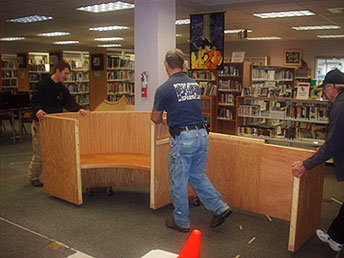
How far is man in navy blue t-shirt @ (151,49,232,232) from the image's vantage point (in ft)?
11.1

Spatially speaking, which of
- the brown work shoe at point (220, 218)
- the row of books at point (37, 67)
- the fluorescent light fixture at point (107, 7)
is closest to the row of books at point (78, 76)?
the row of books at point (37, 67)

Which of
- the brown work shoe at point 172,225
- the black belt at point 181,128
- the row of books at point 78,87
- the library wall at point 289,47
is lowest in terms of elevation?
the brown work shoe at point 172,225

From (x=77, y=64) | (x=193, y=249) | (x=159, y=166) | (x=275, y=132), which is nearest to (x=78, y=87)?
(x=77, y=64)

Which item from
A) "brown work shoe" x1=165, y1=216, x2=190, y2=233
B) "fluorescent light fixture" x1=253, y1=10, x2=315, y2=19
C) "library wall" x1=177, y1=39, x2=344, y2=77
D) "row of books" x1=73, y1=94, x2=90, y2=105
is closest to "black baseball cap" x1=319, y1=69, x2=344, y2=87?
"brown work shoe" x1=165, y1=216, x2=190, y2=233

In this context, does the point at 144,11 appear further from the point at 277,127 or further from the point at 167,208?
the point at 277,127

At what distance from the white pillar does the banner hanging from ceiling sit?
1018mm

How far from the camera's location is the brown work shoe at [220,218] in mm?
3535

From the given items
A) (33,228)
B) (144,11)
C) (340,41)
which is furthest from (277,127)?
(340,41)

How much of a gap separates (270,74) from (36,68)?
8.34m

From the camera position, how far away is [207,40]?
262 inches

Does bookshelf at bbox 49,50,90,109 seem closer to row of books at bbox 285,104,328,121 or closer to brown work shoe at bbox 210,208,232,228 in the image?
row of books at bbox 285,104,328,121

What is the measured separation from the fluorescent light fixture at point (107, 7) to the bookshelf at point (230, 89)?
112 inches

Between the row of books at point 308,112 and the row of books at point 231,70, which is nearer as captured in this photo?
the row of books at point 308,112

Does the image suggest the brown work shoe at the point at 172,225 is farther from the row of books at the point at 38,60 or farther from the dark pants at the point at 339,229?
the row of books at the point at 38,60
